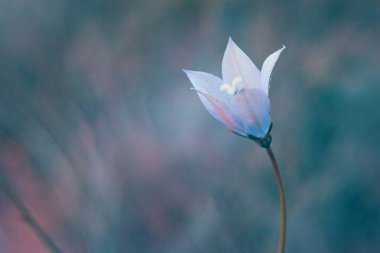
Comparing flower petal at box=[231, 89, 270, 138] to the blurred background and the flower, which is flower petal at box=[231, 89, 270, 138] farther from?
the blurred background

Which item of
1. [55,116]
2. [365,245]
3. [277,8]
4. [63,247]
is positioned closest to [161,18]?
[277,8]

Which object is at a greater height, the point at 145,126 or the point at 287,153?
the point at 145,126

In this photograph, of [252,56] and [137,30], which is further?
[137,30]

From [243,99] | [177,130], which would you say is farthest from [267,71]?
[177,130]

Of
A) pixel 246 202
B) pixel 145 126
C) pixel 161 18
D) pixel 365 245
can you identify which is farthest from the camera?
pixel 161 18

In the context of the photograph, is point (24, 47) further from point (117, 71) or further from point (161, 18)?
point (161, 18)

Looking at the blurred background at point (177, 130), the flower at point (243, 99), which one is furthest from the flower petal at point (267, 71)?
the blurred background at point (177, 130)

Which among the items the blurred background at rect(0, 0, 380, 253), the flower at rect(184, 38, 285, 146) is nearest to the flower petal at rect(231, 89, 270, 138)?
the flower at rect(184, 38, 285, 146)
